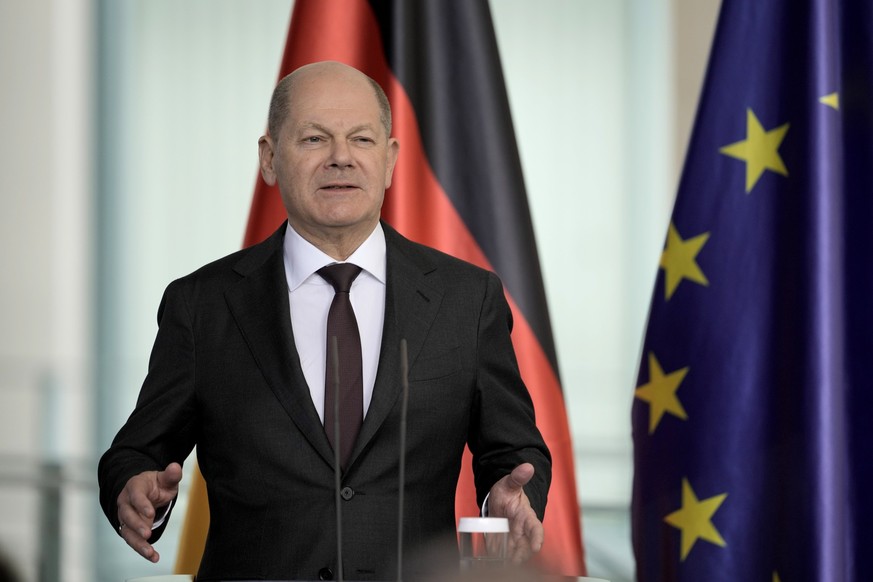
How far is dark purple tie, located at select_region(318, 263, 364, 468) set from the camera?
175 centimetres

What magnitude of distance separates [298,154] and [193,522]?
1.09m

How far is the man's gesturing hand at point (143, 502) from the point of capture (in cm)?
151

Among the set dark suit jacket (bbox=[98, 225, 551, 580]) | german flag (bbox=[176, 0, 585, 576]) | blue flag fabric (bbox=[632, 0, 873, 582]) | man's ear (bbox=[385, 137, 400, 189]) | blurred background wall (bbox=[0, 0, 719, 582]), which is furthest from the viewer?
blurred background wall (bbox=[0, 0, 719, 582])

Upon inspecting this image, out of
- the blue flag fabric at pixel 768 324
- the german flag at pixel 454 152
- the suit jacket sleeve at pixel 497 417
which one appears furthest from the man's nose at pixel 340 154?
the blue flag fabric at pixel 768 324

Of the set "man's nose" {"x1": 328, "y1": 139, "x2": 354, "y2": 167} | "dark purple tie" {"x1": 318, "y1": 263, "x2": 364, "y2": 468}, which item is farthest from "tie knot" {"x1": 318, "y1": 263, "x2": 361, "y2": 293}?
"man's nose" {"x1": 328, "y1": 139, "x2": 354, "y2": 167}

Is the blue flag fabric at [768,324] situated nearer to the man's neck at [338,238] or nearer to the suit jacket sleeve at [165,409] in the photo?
the man's neck at [338,238]

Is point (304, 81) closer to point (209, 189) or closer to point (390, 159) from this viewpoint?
point (390, 159)

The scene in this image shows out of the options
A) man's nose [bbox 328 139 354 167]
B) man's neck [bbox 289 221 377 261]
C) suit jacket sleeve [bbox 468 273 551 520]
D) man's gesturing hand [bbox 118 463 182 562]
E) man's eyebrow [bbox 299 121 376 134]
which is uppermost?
man's eyebrow [bbox 299 121 376 134]

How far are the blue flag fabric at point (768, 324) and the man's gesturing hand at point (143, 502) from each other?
1.28 metres

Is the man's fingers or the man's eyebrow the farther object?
the man's eyebrow

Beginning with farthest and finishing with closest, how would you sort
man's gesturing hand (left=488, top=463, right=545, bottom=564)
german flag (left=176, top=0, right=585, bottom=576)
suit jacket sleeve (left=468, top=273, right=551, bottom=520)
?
german flag (left=176, top=0, right=585, bottom=576) → suit jacket sleeve (left=468, top=273, right=551, bottom=520) → man's gesturing hand (left=488, top=463, right=545, bottom=564)

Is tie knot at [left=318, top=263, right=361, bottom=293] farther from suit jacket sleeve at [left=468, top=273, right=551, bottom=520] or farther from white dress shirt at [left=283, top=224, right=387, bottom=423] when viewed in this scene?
suit jacket sleeve at [left=468, top=273, right=551, bottom=520]

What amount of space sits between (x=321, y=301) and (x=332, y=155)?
24 centimetres

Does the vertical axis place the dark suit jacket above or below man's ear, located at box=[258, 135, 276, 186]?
below
